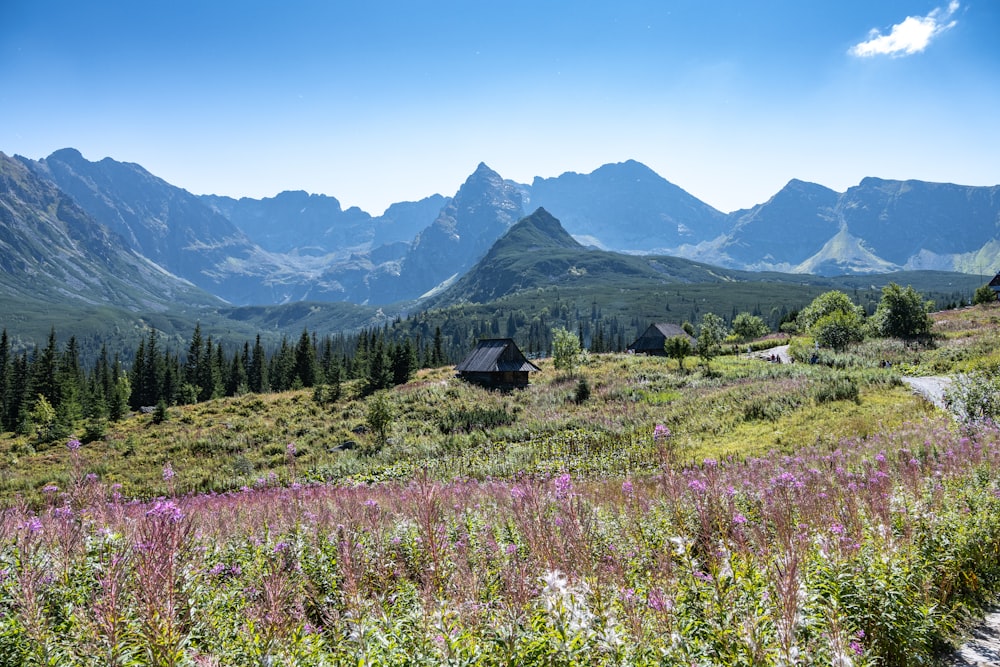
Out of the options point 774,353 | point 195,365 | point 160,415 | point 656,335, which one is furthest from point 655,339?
point 195,365

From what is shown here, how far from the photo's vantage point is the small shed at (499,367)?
161ft

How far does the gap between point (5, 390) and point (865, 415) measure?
9268 cm

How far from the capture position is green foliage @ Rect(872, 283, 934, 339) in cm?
4528

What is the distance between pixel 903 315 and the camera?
46.0 meters

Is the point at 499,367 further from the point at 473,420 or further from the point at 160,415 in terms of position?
the point at 160,415

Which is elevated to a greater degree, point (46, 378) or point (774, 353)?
point (774, 353)

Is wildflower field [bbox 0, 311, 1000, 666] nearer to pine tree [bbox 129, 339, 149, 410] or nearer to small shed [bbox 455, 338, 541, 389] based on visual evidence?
small shed [bbox 455, 338, 541, 389]

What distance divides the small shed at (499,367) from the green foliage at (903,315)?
32861 millimetres

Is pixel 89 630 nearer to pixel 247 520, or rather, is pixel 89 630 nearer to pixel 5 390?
pixel 247 520

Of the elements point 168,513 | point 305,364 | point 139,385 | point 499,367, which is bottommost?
point 139,385

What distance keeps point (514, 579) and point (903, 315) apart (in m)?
56.3

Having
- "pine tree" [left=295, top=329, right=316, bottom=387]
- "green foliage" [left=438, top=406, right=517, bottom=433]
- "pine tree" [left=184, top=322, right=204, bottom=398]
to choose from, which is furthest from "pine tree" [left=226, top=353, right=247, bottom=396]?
"green foliage" [left=438, top=406, right=517, bottom=433]

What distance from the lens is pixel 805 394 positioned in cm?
2491

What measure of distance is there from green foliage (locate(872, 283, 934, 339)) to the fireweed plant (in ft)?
155
